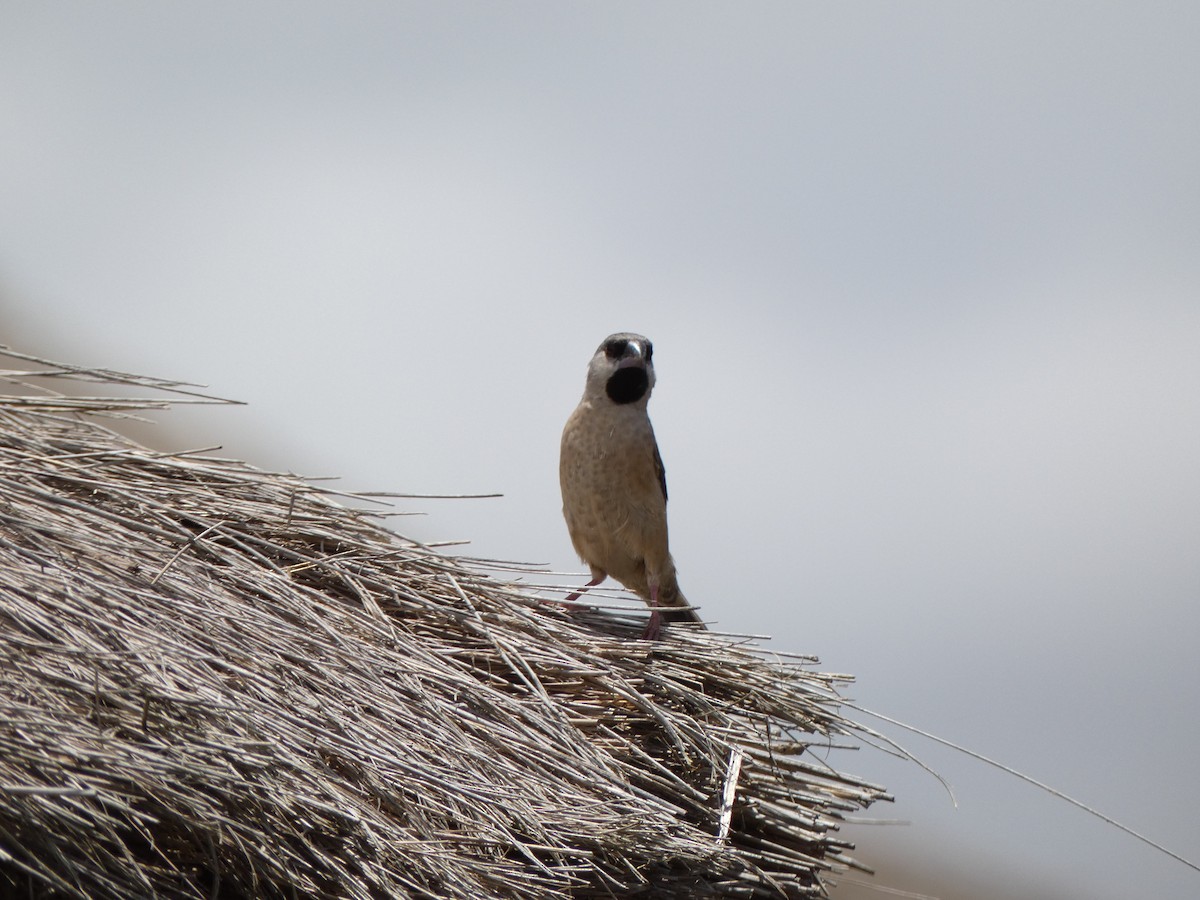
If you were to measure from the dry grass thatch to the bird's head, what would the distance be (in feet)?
4.47

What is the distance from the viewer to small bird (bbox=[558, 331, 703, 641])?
5832 millimetres

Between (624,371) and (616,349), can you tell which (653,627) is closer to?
(624,371)

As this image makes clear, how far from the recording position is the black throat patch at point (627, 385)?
19.5 ft

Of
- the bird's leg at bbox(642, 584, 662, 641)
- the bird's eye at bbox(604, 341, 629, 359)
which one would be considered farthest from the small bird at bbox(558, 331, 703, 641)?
the bird's leg at bbox(642, 584, 662, 641)

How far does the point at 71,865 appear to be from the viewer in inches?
109

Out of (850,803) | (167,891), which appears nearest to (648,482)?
(850,803)

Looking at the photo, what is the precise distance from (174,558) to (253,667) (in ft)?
1.43

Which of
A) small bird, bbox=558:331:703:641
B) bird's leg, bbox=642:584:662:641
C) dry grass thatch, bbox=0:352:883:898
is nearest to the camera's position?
dry grass thatch, bbox=0:352:883:898

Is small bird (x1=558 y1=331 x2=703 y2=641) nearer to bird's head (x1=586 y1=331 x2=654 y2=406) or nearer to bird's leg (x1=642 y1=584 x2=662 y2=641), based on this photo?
bird's head (x1=586 y1=331 x2=654 y2=406)

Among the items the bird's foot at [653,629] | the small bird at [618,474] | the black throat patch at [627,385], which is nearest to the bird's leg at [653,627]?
the bird's foot at [653,629]

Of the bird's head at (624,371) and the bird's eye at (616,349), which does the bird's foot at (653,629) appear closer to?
the bird's head at (624,371)

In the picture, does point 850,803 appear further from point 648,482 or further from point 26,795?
point 26,795

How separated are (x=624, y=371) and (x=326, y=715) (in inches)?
115

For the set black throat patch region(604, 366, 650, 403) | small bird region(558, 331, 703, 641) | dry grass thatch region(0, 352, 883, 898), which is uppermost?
black throat patch region(604, 366, 650, 403)
